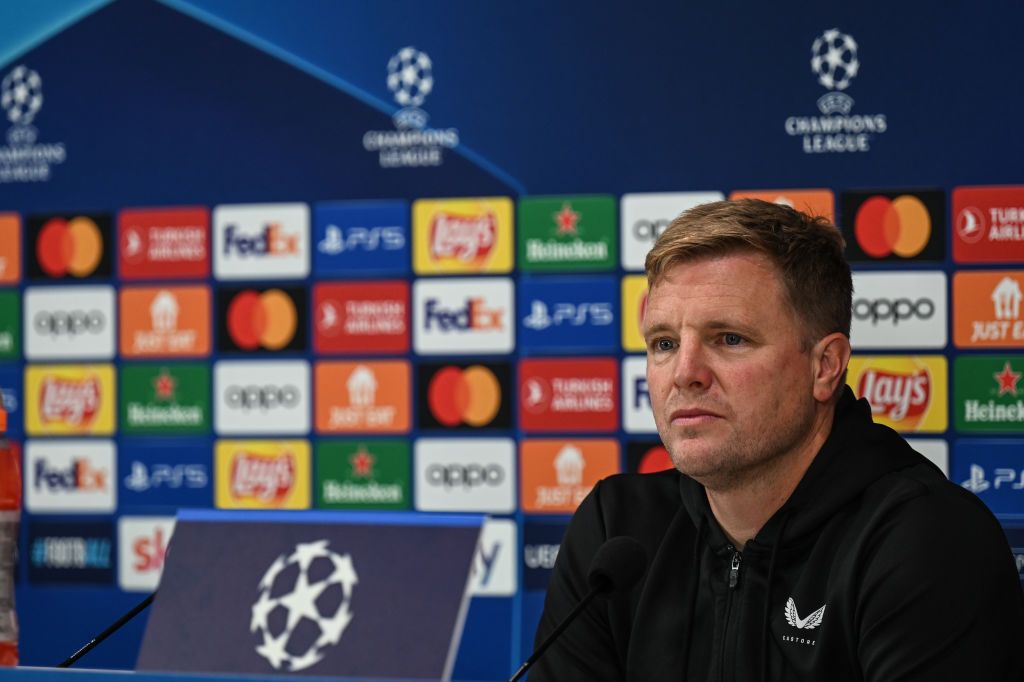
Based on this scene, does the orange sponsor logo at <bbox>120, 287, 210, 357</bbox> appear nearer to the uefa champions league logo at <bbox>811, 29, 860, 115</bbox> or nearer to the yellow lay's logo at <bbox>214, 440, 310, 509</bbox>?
the yellow lay's logo at <bbox>214, 440, 310, 509</bbox>

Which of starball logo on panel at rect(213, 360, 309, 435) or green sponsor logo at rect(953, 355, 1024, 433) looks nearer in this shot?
green sponsor logo at rect(953, 355, 1024, 433)

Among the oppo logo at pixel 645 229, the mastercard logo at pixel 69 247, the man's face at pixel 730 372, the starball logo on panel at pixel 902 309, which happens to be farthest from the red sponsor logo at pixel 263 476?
the man's face at pixel 730 372

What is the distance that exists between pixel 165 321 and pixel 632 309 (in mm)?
1077

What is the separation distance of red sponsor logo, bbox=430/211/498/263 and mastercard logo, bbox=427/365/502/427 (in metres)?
0.25

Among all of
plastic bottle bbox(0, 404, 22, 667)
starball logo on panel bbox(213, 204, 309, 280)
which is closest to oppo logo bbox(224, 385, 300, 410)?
starball logo on panel bbox(213, 204, 309, 280)

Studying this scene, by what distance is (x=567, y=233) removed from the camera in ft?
8.96

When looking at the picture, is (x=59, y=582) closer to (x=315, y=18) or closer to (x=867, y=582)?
(x=315, y=18)

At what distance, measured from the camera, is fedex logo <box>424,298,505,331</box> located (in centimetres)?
276

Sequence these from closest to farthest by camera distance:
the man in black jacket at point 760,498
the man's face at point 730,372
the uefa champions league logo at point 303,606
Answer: the uefa champions league logo at point 303,606, the man in black jacket at point 760,498, the man's face at point 730,372

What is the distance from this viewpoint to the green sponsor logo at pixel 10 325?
9.81 feet

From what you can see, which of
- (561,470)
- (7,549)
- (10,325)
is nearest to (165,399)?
(10,325)

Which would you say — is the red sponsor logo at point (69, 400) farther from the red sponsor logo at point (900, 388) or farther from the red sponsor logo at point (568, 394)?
the red sponsor logo at point (900, 388)

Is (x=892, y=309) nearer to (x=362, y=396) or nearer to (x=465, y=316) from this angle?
(x=465, y=316)

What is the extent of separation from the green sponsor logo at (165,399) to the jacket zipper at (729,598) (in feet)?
5.11
